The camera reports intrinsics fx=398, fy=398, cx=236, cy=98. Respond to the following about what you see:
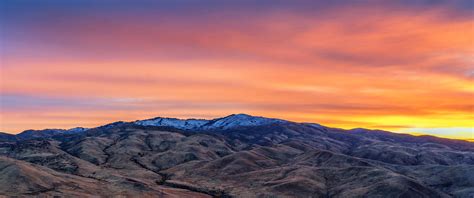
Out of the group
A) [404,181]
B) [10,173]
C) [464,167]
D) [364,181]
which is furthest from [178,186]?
[464,167]

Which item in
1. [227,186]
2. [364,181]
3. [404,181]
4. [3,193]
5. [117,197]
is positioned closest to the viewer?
[3,193]

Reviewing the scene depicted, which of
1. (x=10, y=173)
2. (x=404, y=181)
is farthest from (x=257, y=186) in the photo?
(x=10, y=173)

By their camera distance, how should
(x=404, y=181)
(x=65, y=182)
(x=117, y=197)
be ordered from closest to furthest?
(x=117, y=197), (x=65, y=182), (x=404, y=181)

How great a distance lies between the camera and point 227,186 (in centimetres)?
18362

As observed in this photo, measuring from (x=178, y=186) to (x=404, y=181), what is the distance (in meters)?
94.9

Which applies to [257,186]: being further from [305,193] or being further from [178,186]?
[178,186]

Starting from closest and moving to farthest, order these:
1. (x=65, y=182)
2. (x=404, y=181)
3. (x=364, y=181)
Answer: (x=65, y=182), (x=404, y=181), (x=364, y=181)

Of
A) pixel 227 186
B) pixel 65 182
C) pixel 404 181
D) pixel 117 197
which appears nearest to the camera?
pixel 117 197

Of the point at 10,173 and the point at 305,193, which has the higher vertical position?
the point at 10,173

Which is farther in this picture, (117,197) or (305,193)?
(305,193)

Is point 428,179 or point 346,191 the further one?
point 428,179

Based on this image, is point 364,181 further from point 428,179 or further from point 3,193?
point 3,193

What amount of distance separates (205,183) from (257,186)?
30.5m

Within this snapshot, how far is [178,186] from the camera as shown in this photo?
586ft
